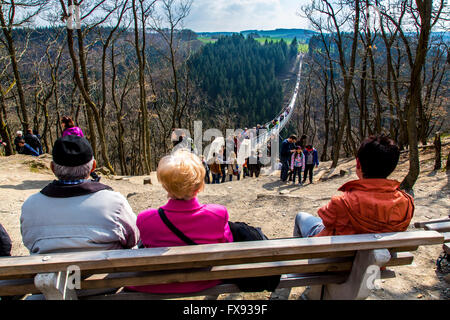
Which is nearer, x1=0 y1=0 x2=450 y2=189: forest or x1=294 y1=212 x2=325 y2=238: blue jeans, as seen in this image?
x1=294 y1=212 x2=325 y2=238: blue jeans

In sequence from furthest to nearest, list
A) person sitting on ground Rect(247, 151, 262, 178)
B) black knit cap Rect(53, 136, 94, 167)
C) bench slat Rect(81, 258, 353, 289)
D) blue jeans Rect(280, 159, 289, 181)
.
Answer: person sitting on ground Rect(247, 151, 262, 178) < blue jeans Rect(280, 159, 289, 181) < black knit cap Rect(53, 136, 94, 167) < bench slat Rect(81, 258, 353, 289)

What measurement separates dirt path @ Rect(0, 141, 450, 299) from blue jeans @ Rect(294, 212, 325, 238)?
498mm

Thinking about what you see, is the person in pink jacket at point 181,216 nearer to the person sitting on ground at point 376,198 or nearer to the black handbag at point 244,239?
the black handbag at point 244,239

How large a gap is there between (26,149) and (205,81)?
5024 cm

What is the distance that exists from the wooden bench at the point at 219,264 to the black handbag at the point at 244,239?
0.05 m

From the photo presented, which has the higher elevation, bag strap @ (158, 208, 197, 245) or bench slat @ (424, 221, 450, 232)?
bag strap @ (158, 208, 197, 245)

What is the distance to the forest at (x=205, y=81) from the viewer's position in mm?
10359

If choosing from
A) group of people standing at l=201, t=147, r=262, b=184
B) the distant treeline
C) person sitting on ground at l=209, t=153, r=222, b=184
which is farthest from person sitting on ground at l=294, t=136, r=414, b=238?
the distant treeline

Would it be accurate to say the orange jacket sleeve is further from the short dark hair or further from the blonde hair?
the blonde hair

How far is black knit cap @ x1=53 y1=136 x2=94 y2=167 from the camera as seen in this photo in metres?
1.79

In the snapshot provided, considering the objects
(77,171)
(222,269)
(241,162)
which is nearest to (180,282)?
(222,269)

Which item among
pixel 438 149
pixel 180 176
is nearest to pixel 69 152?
pixel 180 176

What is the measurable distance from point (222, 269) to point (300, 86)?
186ft
